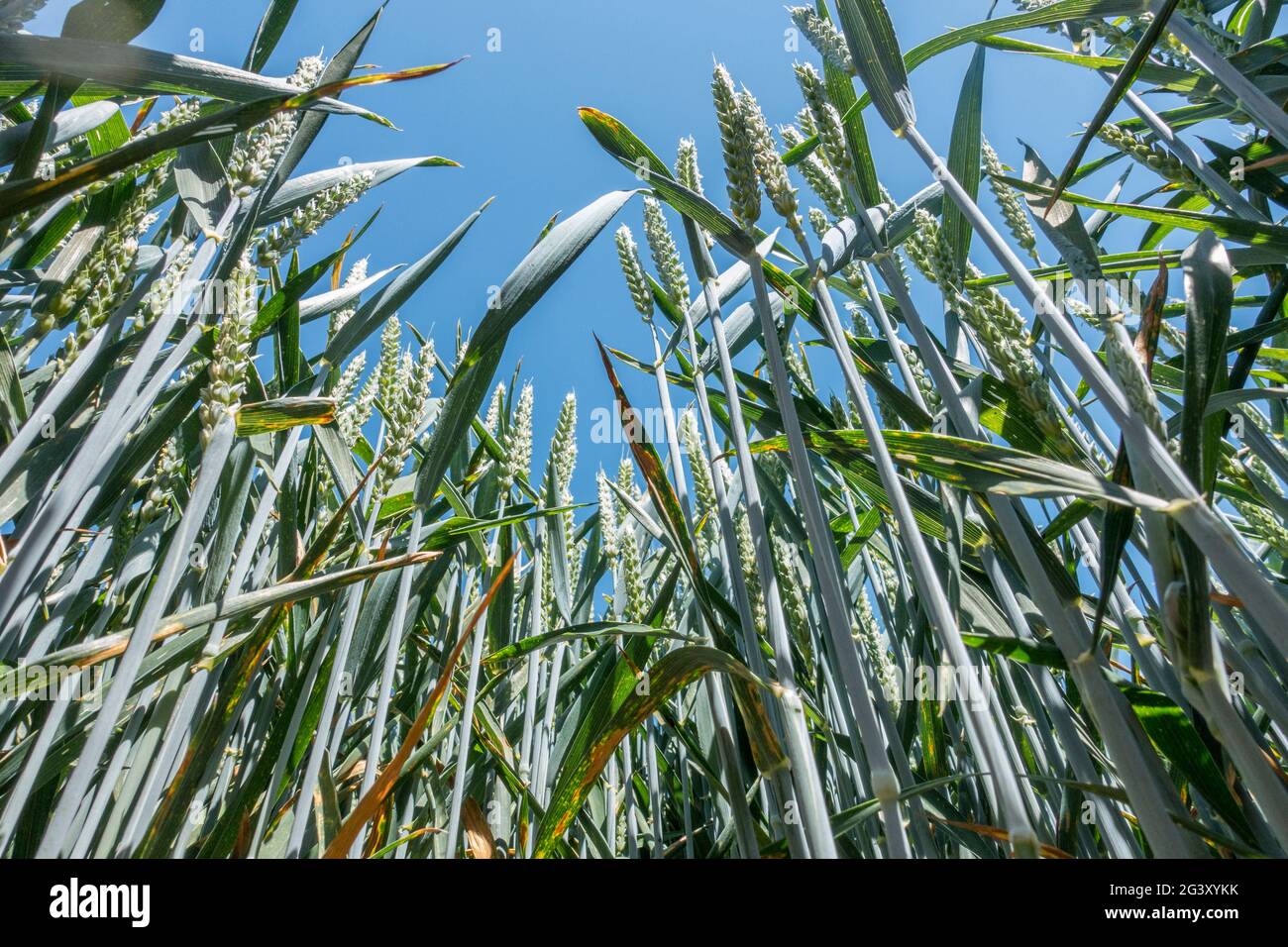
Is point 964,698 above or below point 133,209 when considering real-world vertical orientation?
below

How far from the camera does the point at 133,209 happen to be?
1.02m

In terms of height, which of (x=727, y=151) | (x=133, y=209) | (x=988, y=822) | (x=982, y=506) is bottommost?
(x=988, y=822)

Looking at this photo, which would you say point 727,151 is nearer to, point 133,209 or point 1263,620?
point 1263,620

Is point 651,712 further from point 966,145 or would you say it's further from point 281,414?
point 966,145

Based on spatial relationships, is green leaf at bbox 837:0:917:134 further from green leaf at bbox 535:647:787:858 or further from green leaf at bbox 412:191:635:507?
green leaf at bbox 535:647:787:858

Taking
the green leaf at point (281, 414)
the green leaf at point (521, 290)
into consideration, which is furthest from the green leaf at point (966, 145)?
the green leaf at point (281, 414)

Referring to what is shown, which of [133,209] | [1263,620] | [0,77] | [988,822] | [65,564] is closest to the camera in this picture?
[1263,620]

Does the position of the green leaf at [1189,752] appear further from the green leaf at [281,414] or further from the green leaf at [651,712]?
the green leaf at [281,414]

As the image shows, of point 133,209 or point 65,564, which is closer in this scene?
point 133,209

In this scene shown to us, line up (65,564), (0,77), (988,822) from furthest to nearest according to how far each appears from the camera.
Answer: (65,564), (988,822), (0,77)

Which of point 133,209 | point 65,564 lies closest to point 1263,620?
point 133,209

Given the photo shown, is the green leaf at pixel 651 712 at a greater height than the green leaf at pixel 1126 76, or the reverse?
the green leaf at pixel 1126 76

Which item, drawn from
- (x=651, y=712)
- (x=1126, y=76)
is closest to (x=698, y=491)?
(x=651, y=712)
